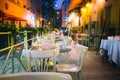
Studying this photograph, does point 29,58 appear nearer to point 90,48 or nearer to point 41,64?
point 41,64

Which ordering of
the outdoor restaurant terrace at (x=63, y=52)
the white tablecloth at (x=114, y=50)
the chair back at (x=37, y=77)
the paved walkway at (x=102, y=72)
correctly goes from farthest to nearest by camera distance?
1. the white tablecloth at (x=114, y=50)
2. the paved walkway at (x=102, y=72)
3. the outdoor restaurant terrace at (x=63, y=52)
4. the chair back at (x=37, y=77)

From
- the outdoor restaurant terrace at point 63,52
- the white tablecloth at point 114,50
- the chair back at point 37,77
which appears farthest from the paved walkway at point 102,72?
the chair back at point 37,77

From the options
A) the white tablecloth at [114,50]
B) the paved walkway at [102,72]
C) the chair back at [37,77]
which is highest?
the chair back at [37,77]

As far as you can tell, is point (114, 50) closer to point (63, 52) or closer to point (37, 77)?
point (63, 52)

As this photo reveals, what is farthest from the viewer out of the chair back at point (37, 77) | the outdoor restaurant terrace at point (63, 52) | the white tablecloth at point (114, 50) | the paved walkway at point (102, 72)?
the white tablecloth at point (114, 50)

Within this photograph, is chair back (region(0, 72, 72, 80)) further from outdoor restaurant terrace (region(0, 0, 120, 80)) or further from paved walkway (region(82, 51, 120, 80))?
paved walkway (region(82, 51, 120, 80))

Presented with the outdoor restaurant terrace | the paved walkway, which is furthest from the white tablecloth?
the paved walkway

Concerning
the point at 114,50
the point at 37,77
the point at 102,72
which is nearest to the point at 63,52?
the point at 102,72

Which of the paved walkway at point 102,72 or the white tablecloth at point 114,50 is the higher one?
the white tablecloth at point 114,50

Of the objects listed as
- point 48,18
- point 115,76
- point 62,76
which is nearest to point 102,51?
point 115,76

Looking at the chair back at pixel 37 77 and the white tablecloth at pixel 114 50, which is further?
the white tablecloth at pixel 114 50

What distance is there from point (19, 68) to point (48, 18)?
32.3 m

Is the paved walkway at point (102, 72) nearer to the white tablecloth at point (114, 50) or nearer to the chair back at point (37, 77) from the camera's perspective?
the white tablecloth at point (114, 50)

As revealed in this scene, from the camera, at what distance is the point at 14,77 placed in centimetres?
124
